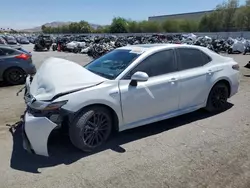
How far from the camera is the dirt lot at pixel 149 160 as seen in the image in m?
3.32

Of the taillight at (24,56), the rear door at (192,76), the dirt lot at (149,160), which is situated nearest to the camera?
the dirt lot at (149,160)

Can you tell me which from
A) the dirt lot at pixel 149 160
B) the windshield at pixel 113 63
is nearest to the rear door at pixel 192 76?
the dirt lot at pixel 149 160

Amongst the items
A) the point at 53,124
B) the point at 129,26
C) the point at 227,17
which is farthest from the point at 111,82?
the point at 129,26

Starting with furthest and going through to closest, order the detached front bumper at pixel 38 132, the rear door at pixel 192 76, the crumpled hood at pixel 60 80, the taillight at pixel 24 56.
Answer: the taillight at pixel 24 56 → the rear door at pixel 192 76 → the crumpled hood at pixel 60 80 → the detached front bumper at pixel 38 132

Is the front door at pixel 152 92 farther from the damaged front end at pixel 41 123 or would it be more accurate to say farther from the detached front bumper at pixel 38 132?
the detached front bumper at pixel 38 132

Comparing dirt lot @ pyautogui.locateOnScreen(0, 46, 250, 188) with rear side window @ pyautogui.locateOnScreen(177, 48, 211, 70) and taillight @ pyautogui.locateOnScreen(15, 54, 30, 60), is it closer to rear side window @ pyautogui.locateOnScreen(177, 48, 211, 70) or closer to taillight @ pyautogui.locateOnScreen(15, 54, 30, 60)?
rear side window @ pyautogui.locateOnScreen(177, 48, 211, 70)

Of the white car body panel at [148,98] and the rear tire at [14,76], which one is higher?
the white car body panel at [148,98]

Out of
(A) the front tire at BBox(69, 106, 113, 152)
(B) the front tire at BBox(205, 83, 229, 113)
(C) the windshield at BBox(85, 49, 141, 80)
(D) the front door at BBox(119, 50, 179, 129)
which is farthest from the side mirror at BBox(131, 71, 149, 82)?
(B) the front tire at BBox(205, 83, 229, 113)

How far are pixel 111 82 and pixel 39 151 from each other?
1411 mm

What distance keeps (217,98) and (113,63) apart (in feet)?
7.72

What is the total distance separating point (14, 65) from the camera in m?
9.48

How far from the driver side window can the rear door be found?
183 mm

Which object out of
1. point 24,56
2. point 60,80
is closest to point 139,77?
point 60,80

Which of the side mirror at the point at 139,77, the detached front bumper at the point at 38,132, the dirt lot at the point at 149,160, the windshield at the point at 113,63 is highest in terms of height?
the windshield at the point at 113,63
